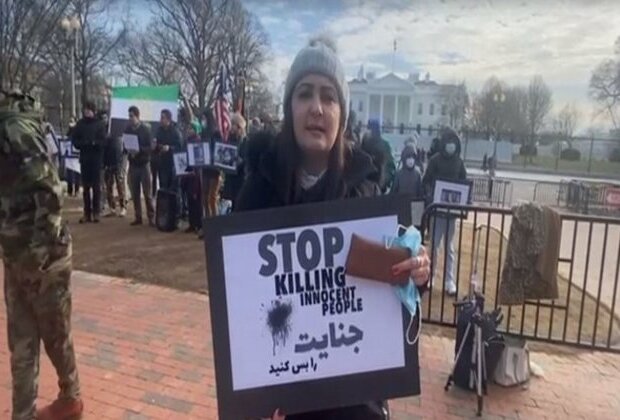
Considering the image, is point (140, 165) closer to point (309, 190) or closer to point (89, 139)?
point (89, 139)

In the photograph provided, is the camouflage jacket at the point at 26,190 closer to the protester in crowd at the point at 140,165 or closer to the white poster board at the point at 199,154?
the white poster board at the point at 199,154

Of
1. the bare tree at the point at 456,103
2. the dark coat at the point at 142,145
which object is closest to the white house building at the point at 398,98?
the bare tree at the point at 456,103

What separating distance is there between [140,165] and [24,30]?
23.5 metres

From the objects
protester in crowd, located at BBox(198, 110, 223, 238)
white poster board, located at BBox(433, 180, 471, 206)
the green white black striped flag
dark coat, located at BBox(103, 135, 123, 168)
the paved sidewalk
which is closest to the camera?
the paved sidewalk

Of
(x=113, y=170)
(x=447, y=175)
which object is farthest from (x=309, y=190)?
(x=113, y=170)

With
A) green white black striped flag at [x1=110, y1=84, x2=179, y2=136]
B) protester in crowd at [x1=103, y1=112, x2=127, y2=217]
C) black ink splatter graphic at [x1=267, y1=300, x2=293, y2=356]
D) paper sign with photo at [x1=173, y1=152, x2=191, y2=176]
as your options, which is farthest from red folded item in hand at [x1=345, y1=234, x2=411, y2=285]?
green white black striped flag at [x1=110, y1=84, x2=179, y2=136]

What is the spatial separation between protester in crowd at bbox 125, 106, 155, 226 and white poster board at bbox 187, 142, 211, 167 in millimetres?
971

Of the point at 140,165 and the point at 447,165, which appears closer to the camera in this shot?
the point at 447,165

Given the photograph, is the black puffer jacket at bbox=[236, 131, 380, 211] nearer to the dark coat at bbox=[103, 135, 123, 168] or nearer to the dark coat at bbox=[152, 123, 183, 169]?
the dark coat at bbox=[152, 123, 183, 169]

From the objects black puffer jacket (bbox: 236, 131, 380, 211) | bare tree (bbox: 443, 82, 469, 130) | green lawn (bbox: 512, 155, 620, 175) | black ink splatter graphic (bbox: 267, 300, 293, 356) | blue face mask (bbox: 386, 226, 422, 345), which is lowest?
green lawn (bbox: 512, 155, 620, 175)

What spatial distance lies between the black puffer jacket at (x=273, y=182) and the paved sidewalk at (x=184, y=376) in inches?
85.1

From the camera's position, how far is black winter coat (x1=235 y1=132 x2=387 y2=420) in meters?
1.64

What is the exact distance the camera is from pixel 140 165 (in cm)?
895

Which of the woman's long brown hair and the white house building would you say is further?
the white house building
